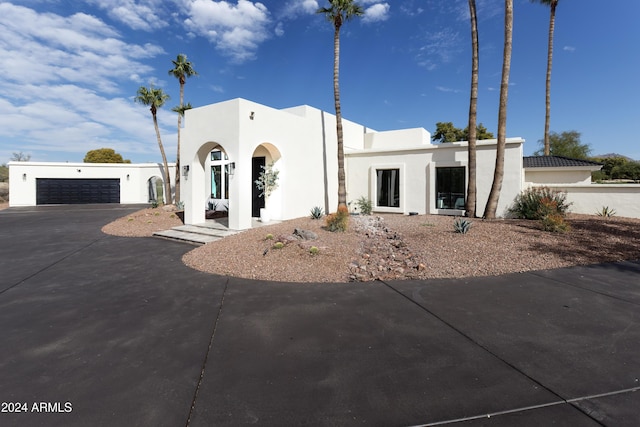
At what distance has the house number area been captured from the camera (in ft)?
7.58

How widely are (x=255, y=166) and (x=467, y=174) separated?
9343mm

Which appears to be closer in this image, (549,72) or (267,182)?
(267,182)

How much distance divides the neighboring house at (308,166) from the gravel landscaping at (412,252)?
313 cm

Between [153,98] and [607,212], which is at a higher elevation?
[153,98]

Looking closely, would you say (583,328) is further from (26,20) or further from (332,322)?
(26,20)

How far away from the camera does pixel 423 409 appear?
7.53 feet

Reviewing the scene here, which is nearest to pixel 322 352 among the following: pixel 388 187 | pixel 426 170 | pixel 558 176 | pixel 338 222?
pixel 338 222

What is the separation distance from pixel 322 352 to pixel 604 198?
15606 millimetres

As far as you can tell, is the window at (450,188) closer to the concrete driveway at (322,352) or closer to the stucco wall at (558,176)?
the stucco wall at (558,176)

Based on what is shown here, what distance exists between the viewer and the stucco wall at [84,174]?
2453 cm

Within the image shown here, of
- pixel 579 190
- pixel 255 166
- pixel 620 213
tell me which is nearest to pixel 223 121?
pixel 255 166

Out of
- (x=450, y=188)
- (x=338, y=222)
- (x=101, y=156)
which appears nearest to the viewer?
(x=338, y=222)

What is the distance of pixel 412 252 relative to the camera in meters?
7.34

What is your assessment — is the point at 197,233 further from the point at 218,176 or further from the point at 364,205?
the point at 218,176
